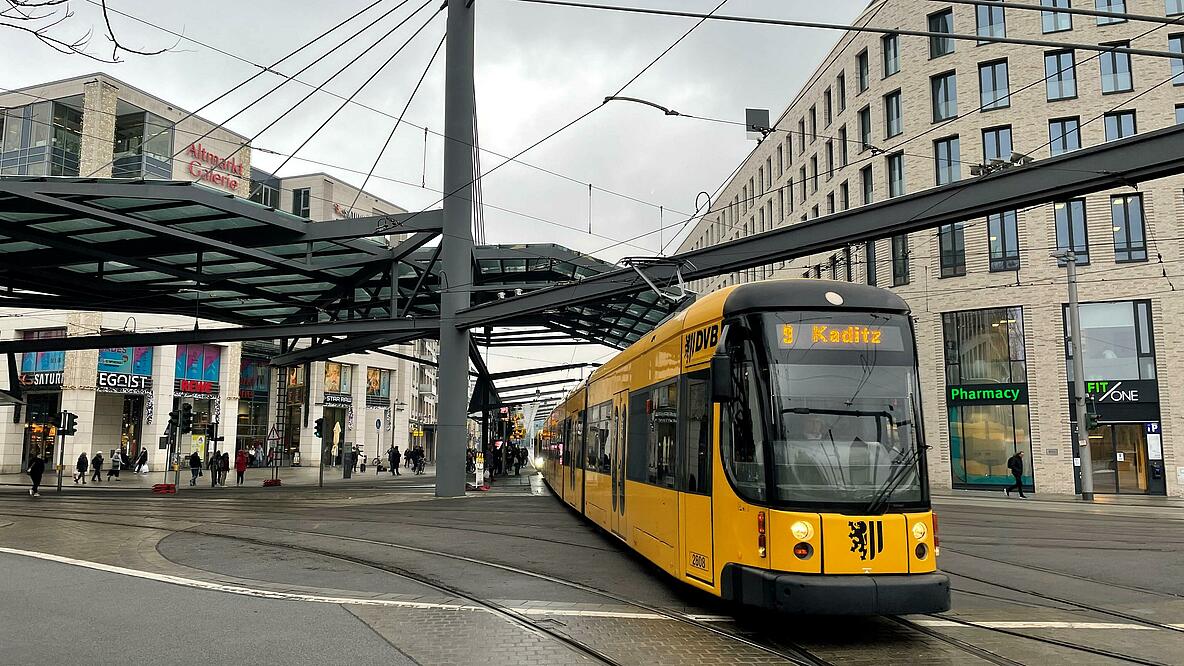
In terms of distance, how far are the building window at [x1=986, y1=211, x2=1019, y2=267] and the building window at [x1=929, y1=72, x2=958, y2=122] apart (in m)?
4.81

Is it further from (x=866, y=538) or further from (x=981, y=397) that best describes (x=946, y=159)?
(x=866, y=538)

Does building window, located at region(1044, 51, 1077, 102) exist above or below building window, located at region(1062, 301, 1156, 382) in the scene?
above

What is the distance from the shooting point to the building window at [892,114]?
1490 inches

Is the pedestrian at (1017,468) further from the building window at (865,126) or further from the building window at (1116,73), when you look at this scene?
the building window at (865,126)

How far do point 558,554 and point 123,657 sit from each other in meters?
7.17

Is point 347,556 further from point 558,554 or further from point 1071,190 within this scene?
point 1071,190

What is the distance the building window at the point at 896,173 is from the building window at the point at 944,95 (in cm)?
210

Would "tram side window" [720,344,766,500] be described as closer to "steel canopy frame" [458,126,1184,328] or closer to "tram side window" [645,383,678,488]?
"tram side window" [645,383,678,488]

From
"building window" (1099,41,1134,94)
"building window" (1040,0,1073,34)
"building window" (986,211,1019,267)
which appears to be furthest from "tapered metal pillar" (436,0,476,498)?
"building window" (1099,41,1134,94)

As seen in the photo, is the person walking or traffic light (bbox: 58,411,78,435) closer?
traffic light (bbox: 58,411,78,435)

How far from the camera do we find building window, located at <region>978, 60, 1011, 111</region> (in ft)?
114

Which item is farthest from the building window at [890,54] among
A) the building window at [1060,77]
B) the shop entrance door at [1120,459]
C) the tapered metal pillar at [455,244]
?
the tapered metal pillar at [455,244]

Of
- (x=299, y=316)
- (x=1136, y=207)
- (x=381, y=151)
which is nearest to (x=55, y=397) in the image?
(x=299, y=316)

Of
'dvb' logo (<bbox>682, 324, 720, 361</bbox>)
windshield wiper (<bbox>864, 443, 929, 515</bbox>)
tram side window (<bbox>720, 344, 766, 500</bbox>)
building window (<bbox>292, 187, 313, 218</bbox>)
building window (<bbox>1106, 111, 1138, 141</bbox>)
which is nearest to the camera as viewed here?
windshield wiper (<bbox>864, 443, 929, 515</bbox>)
